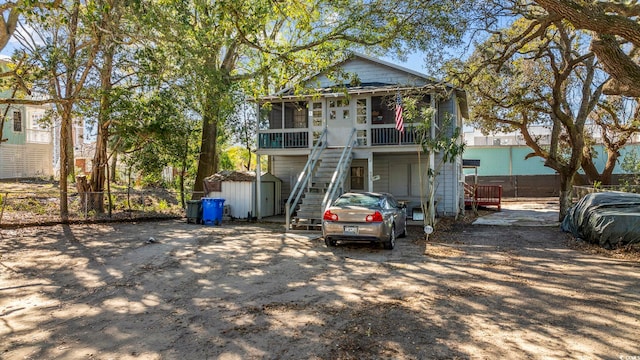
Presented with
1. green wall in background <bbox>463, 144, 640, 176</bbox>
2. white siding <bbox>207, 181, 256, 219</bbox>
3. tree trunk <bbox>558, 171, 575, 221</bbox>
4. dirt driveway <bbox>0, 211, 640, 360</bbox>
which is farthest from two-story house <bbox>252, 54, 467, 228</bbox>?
green wall in background <bbox>463, 144, 640, 176</bbox>

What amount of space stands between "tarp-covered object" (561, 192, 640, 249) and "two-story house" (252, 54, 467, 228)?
18.6 ft

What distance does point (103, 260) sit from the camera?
9.04 m

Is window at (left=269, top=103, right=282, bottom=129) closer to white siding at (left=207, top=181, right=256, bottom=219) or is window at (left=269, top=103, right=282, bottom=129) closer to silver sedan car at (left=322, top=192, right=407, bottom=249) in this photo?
white siding at (left=207, top=181, right=256, bottom=219)

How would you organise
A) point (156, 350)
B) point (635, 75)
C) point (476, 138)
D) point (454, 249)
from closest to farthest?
point (156, 350), point (635, 75), point (454, 249), point (476, 138)

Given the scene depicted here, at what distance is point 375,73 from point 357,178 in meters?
5.23

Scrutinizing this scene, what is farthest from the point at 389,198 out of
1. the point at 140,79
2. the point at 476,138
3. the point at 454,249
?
the point at 476,138

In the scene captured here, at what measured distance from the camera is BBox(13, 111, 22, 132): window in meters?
26.5

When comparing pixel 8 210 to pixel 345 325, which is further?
pixel 8 210

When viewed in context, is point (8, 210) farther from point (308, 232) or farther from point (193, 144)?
point (308, 232)

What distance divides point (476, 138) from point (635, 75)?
38360 mm

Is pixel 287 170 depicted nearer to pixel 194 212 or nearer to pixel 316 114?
pixel 316 114

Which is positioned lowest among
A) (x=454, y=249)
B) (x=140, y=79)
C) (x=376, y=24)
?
(x=454, y=249)

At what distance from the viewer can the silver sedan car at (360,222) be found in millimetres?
10094

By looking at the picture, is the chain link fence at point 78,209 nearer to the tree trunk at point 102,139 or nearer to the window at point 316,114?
the tree trunk at point 102,139
